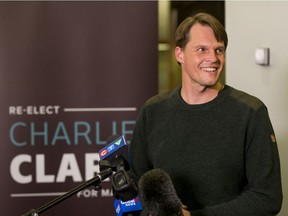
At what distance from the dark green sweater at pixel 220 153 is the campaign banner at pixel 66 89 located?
51.1 inches

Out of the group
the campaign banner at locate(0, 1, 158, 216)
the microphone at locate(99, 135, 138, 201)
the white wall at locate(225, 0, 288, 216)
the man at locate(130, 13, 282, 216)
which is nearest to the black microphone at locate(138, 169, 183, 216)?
the microphone at locate(99, 135, 138, 201)

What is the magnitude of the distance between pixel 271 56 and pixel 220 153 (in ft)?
3.80

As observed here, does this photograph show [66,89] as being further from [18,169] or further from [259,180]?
[259,180]

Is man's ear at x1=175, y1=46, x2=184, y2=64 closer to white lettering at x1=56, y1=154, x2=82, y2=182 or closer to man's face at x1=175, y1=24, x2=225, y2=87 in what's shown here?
man's face at x1=175, y1=24, x2=225, y2=87

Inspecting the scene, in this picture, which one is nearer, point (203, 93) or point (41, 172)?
point (203, 93)

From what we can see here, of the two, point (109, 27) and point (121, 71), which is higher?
point (109, 27)

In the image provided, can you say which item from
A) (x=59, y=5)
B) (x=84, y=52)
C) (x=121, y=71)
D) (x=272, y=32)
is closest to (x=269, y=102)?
(x=272, y=32)

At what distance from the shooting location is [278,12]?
253 cm

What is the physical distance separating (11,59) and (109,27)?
558 mm

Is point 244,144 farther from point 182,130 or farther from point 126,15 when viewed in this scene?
point 126,15

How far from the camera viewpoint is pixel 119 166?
4.65 feet

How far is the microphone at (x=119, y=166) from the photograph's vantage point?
135 centimetres

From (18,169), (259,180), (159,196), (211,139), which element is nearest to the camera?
(159,196)

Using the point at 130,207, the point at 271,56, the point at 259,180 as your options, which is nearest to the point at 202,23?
the point at 259,180
